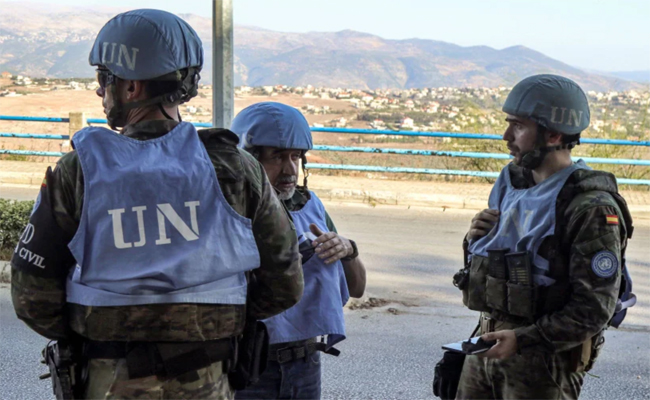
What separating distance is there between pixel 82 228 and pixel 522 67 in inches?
4020

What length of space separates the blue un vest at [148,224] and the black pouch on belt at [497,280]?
1032 millimetres

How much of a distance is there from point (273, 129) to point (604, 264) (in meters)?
1.14

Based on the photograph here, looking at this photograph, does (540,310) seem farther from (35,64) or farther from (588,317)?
(35,64)

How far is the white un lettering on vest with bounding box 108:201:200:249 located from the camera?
1789 millimetres

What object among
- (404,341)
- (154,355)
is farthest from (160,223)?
(404,341)

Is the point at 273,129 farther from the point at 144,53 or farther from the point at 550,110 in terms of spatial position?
the point at 550,110

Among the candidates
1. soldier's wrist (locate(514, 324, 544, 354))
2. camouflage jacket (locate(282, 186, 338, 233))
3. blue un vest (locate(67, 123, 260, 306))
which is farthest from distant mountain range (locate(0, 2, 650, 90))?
blue un vest (locate(67, 123, 260, 306))

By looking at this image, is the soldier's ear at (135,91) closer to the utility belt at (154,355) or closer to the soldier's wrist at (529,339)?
the utility belt at (154,355)

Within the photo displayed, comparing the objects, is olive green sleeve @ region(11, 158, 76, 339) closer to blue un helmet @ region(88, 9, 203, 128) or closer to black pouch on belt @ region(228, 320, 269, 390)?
blue un helmet @ region(88, 9, 203, 128)

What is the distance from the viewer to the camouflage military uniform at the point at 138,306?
1806 millimetres

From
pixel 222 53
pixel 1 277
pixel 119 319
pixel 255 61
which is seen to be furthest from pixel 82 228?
pixel 255 61

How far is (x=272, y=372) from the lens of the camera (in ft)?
8.25

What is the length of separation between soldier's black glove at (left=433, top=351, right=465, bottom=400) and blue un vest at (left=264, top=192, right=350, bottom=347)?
38cm

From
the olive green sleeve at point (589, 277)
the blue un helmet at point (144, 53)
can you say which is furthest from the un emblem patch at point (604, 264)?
the blue un helmet at point (144, 53)
